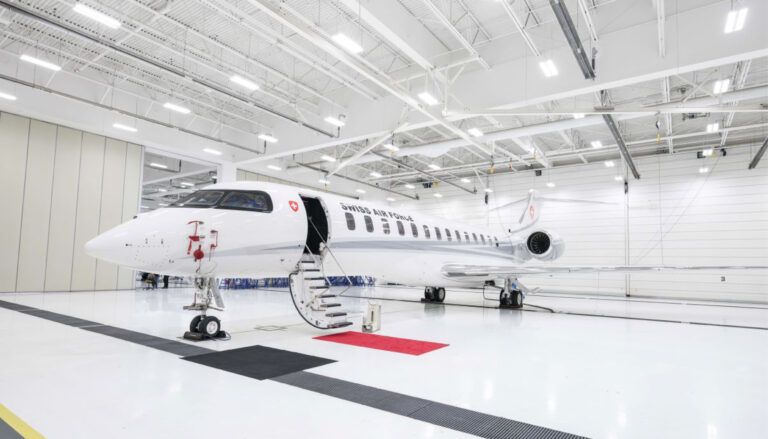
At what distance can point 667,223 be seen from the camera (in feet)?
68.7

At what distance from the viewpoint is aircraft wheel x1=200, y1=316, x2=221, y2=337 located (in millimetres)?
6867

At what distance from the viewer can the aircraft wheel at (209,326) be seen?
6.87 meters

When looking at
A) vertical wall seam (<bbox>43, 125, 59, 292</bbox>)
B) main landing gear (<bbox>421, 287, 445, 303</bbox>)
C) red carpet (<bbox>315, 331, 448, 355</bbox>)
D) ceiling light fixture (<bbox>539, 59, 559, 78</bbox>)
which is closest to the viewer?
red carpet (<bbox>315, 331, 448, 355</bbox>)

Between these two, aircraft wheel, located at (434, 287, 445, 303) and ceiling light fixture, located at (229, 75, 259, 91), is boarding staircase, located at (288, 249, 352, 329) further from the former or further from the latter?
aircraft wheel, located at (434, 287, 445, 303)

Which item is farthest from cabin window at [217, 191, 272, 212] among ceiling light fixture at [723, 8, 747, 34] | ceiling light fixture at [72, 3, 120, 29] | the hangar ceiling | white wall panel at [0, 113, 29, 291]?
white wall panel at [0, 113, 29, 291]

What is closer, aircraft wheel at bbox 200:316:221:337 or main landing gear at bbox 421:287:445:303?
aircraft wheel at bbox 200:316:221:337

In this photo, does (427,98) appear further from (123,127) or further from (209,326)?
(123,127)

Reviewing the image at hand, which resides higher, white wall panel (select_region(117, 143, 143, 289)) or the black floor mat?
white wall panel (select_region(117, 143, 143, 289))

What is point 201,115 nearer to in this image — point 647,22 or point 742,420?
point 647,22

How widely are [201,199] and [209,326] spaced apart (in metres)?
2.16

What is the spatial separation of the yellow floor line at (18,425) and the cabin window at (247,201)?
4.05 metres

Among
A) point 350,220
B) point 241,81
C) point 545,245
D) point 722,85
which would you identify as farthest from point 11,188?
point 722,85

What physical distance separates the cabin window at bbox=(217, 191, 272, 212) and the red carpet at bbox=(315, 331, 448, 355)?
2585mm

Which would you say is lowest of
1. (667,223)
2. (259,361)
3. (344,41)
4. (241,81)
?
(259,361)
